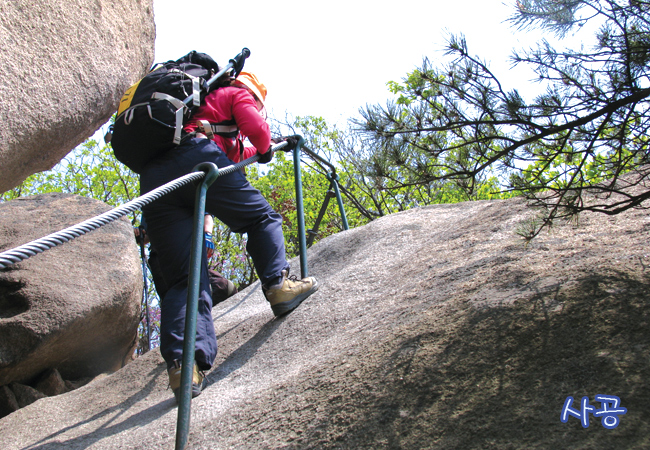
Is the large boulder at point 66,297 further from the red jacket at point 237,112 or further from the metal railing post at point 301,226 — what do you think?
the red jacket at point 237,112

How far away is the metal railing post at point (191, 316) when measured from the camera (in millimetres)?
1919

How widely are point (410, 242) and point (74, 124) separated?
2759 mm

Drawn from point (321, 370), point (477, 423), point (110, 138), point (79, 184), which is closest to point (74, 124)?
point (110, 138)

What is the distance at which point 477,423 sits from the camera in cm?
153

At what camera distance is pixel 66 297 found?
14.2 feet

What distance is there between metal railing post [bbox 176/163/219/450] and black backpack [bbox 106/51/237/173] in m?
0.47

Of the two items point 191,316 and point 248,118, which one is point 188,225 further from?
A: point 191,316

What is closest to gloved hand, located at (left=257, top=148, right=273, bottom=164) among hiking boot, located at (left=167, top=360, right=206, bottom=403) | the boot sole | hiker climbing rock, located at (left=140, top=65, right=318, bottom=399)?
hiker climbing rock, located at (left=140, top=65, right=318, bottom=399)

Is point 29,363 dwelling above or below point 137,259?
below

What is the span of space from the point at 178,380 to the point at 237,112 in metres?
1.58

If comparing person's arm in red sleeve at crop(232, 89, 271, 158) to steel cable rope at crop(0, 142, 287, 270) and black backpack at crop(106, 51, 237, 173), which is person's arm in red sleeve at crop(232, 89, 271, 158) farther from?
steel cable rope at crop(0, 142, 287, 270)

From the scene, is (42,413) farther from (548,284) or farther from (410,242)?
(548,284)

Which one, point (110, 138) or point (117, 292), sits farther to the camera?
point (117, 292)

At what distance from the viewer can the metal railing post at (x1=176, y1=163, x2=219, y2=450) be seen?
75.5 inches
